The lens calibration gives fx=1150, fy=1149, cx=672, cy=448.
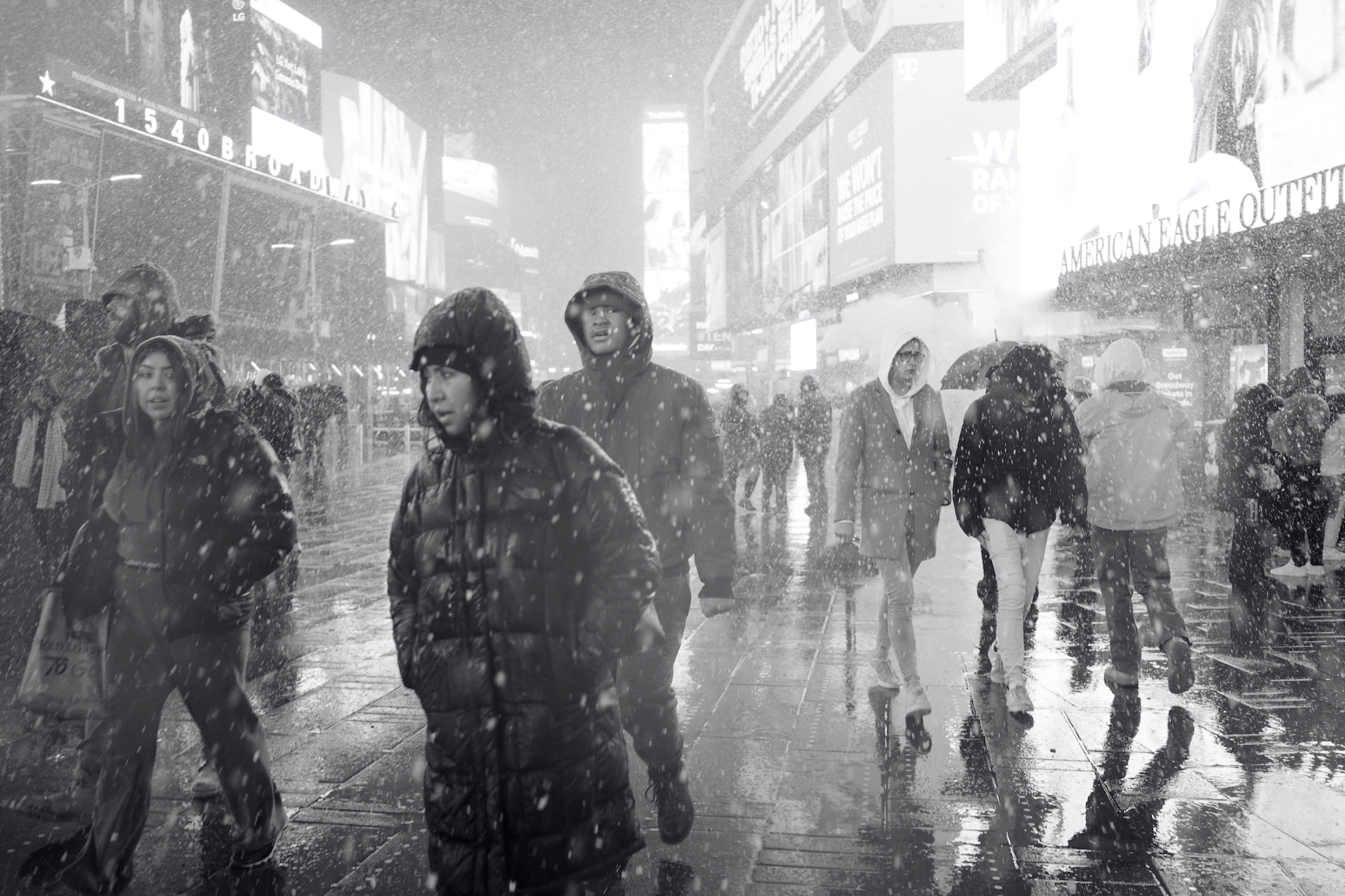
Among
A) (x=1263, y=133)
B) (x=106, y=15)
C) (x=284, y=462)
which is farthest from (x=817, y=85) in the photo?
(x=284, y=462)

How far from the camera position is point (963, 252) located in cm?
3750

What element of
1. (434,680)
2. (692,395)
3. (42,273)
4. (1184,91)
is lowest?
(434,680)

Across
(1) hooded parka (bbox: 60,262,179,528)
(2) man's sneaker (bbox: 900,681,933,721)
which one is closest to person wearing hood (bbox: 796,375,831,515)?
(2) man's sneaker (bbox: 900,681,933,721)

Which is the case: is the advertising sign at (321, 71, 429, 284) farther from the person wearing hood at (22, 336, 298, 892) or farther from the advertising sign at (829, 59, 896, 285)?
the person wearing hood at (22, 336, 298, 892)

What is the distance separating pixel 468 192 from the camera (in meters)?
124

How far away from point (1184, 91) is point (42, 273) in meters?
20.1

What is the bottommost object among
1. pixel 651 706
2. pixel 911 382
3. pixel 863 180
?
pixel 651 706

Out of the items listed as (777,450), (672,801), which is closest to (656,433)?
(672,801)

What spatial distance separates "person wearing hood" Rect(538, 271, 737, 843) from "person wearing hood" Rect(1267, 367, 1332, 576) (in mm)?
7279

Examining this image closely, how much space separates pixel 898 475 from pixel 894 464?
54 mm

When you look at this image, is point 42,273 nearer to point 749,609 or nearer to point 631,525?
point 749,609

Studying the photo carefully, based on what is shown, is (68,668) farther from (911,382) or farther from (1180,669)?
(1180,669)

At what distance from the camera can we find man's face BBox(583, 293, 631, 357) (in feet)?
13.1

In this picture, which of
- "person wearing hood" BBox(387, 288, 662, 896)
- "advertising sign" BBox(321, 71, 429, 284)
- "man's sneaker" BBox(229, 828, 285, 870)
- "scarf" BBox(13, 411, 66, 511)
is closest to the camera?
"person wearing hood" BBox(387, 288, 662, 896)
